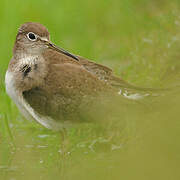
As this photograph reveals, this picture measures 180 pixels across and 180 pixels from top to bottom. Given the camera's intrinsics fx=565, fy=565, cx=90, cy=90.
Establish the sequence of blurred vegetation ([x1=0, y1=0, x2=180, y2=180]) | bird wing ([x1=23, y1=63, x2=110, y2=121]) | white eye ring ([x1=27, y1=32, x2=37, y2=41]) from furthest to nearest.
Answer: white eye ring ([x1=27, y1=32, x2=37, y2=41]) < bird wing ([x1=23, y1=63, x2=110, y2=121]) < blurred vegetation ([x1=0, y1=0, x2=180, y2=180])

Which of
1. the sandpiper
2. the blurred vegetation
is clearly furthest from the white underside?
the blurred vegetation

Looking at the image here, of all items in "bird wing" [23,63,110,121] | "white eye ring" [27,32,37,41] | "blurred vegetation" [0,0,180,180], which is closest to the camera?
"blurred vegetation" [0,0,180,180]

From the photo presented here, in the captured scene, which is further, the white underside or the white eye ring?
the white eye ring

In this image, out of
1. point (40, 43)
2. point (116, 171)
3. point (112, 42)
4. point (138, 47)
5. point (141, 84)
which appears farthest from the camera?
point (112, 42)

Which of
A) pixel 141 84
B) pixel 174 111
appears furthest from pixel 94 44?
pixel 174 111

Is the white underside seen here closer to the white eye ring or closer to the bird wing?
the bird wing

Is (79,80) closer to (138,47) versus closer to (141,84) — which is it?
(141,84)

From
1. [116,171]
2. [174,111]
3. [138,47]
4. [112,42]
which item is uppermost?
[174,111]

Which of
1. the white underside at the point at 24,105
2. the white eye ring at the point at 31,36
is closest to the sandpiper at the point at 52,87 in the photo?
the white underside at the point at 24,105

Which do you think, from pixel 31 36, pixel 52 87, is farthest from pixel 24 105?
pixel 31 36
